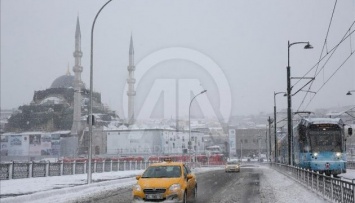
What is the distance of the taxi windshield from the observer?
13102 millimetres

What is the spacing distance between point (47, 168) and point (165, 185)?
75.7 ft

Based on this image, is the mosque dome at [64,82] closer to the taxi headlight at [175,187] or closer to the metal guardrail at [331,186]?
the metal guardrail at [331,186]

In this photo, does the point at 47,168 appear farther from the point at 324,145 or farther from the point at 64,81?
the point at 64,81

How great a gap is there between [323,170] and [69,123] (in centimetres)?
11048

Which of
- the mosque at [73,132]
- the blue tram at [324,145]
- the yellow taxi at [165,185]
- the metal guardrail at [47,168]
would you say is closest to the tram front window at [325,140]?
the blue tram at [324,145]

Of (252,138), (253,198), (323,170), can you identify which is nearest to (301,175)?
(323,170)

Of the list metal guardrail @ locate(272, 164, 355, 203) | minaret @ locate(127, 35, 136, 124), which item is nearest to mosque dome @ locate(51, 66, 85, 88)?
minaret @ locate(127, 35, 136, 124)

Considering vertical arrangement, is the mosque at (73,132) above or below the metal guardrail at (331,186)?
above

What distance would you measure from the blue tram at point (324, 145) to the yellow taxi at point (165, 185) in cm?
1484

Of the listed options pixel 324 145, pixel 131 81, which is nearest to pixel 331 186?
pixel 324 145

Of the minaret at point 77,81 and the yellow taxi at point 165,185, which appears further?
the minaret at point 77,81

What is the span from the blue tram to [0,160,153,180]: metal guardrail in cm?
1898

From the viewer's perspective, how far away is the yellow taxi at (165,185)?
11781 millimetres

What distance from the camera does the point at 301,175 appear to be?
23.1 m
